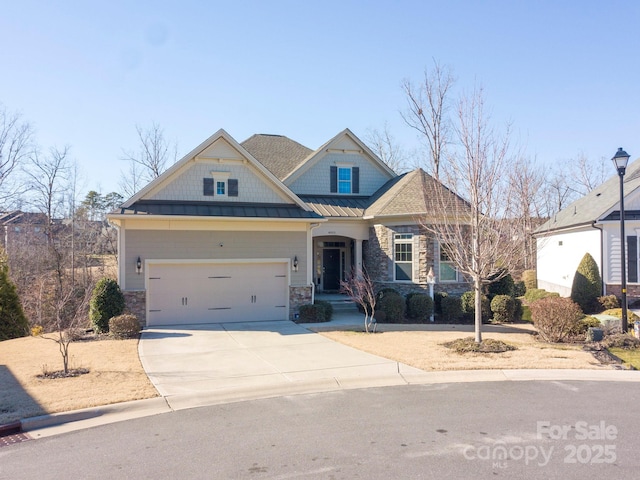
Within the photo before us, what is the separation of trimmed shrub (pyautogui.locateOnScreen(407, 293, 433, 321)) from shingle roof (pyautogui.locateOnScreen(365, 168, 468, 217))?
3.29 metres

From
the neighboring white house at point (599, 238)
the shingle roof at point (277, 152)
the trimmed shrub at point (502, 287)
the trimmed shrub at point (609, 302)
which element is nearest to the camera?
the trimmed shrub at point (609, 302)

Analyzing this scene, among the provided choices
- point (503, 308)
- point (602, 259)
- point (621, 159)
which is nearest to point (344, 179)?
point (503, 308)

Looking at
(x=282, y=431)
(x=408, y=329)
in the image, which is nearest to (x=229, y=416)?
(x=282, y=431)

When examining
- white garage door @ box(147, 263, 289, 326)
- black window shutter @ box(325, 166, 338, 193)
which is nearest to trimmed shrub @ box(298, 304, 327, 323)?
white garage door @ box(147, 263, 289, 326)

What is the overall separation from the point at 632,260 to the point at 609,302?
2124mm

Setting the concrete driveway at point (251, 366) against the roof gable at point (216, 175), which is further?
the roof gable at point (216, 175)

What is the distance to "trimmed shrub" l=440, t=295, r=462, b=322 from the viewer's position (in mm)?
17688

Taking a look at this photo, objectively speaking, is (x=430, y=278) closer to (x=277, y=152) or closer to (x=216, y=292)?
(x=216, y=292)

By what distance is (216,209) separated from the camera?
16.5m

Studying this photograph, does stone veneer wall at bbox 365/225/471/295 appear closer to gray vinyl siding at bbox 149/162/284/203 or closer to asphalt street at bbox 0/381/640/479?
gray vinyl siding at bbox 149/162/284/203

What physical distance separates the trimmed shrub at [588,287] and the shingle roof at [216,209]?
11380 mm

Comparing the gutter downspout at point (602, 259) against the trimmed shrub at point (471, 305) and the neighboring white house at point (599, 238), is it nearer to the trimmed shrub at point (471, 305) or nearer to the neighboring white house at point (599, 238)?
the neighboring white house at point (599, 238)

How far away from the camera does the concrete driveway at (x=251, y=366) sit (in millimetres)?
8424

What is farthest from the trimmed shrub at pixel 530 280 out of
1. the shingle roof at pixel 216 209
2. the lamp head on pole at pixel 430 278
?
the shingle roof at pixel 216 209
